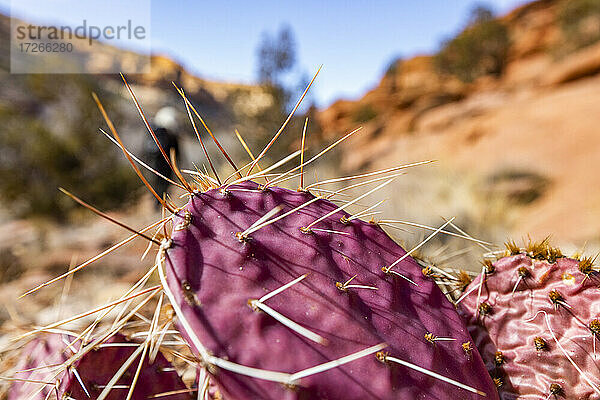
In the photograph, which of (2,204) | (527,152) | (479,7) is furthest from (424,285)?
(479,7)

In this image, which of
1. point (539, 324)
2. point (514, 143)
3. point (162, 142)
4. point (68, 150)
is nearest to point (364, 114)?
point (514, 143)

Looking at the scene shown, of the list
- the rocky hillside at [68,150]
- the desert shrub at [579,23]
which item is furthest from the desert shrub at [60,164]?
the desert shrub at [579,23]

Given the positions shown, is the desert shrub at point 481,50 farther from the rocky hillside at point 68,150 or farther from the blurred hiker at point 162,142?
the blurred hiker at point 162,142

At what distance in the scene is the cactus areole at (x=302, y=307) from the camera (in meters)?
0.67

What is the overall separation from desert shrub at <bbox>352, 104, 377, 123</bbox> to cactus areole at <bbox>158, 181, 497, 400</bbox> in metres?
20.1

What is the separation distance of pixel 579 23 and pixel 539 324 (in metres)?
19.9

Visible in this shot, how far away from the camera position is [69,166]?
945 cm

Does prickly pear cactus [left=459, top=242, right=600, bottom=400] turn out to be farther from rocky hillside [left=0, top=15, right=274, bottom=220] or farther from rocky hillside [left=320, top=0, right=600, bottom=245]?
rocky hillside [left=0, top=15, right=274, bottom=220]

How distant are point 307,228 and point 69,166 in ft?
33.6

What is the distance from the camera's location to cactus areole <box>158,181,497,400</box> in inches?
26.5

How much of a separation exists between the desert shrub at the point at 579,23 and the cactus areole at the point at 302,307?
1847 cm

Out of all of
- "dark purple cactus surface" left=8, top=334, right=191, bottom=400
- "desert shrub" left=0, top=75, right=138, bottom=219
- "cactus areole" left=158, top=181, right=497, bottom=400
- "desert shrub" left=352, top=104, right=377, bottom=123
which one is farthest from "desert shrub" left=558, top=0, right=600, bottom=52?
"dark purple cactus surface" left=8, top=334, right=191, bottom=400

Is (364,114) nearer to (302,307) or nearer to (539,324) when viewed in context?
(539,324)

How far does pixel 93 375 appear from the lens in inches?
39.9
